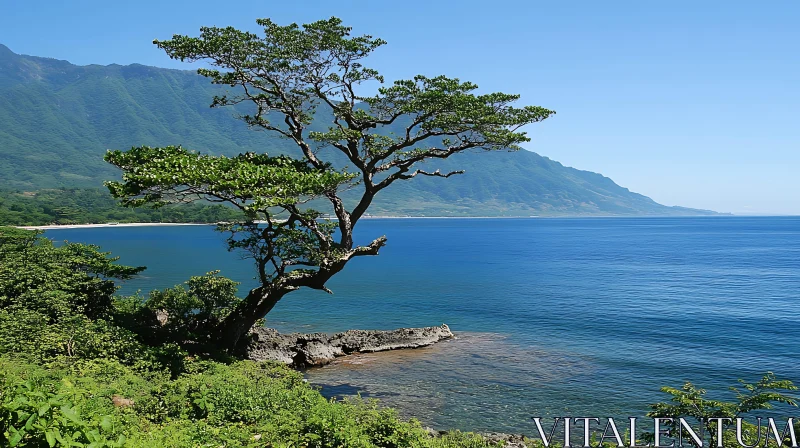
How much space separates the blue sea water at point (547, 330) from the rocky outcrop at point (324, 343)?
1.34m

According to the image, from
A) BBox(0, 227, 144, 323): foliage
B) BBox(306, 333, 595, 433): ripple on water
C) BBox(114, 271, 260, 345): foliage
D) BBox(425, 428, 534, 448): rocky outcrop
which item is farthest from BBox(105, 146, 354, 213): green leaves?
BBox(306, 333, 595, 433): ripple on water

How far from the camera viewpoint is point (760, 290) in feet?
190

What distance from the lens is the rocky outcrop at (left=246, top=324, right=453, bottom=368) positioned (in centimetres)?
2962

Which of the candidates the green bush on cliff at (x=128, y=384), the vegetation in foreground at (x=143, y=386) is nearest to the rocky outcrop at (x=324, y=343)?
the vegetation in foreground at (x=143, y=386)

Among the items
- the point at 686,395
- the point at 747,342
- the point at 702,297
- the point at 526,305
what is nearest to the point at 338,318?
the point at 526,305

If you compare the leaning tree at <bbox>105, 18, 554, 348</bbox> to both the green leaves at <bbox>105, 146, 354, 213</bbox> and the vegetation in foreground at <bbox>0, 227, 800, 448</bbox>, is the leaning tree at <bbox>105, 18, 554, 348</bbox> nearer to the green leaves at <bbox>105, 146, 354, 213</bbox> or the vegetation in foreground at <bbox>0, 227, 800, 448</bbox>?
the green leaves at <bbox>105, 146, 354, 213</bbox>

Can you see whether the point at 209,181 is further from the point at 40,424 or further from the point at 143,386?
the point at 40,424

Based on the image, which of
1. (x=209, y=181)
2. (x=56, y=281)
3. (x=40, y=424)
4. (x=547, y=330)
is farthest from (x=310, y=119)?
(x=547, y=330)

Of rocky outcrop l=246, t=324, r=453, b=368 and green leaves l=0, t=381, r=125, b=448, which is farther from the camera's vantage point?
rocky outcrop l=246, t=324, r=453, b=368

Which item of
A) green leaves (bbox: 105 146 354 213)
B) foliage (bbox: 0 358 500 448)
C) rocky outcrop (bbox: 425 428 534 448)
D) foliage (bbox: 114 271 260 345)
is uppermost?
green leaves (bbox: 105 146 354 213)

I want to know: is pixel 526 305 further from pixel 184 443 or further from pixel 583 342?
pixel 184 443

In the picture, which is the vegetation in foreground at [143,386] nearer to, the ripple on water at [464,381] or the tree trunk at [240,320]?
the tree trunk at [240,320]

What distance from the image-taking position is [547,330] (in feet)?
132

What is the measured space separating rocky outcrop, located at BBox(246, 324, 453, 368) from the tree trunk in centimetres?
171
